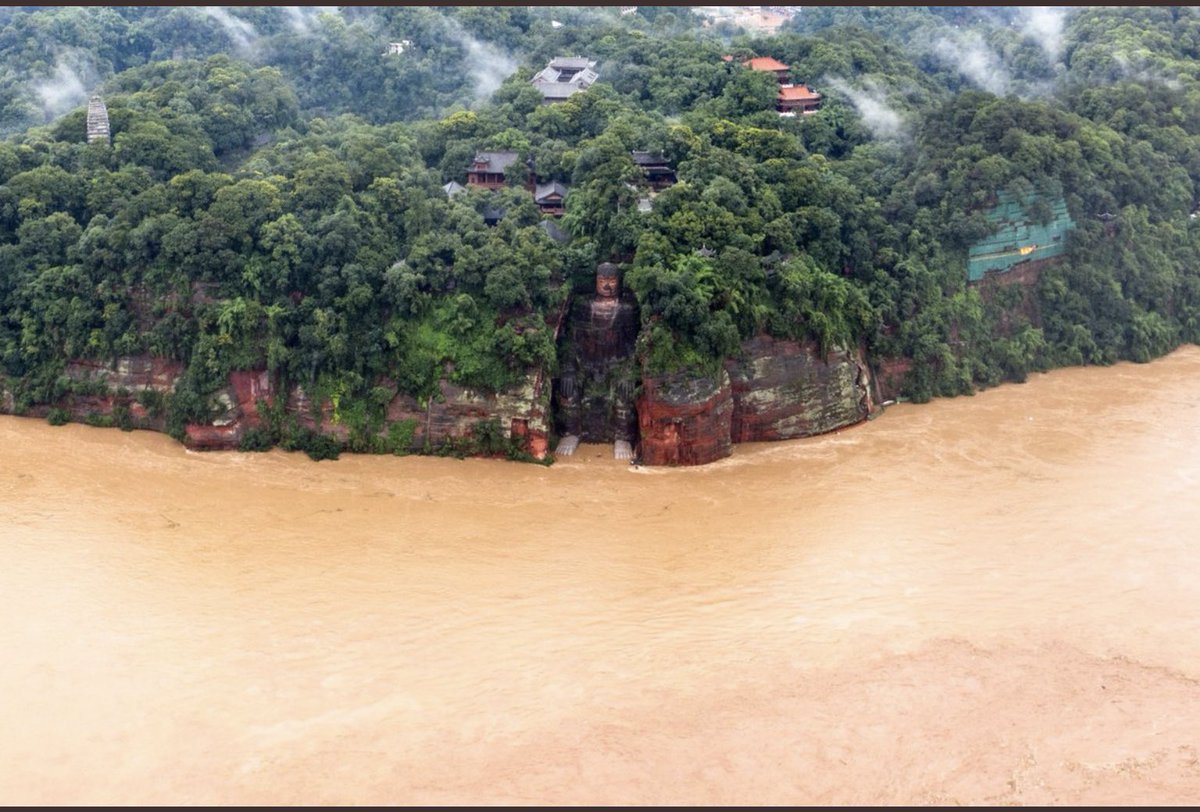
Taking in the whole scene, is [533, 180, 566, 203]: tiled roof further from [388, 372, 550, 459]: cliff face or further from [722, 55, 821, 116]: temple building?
[722, 55, 821, 116]: temple building

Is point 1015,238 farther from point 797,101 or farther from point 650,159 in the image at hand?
point 650,159

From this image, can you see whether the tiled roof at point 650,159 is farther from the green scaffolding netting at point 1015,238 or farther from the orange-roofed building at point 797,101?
the green scaffolding netting at point 1015,238

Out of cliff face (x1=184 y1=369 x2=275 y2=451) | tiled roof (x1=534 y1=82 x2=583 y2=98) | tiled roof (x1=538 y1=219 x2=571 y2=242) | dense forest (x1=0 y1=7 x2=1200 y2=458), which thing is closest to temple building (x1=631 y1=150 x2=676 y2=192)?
dense forest (x1=0 y1=7 x2=1200 y2=458)

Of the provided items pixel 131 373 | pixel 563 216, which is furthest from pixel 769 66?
pixel 131 373

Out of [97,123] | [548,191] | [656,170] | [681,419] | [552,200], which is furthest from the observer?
[548,191]

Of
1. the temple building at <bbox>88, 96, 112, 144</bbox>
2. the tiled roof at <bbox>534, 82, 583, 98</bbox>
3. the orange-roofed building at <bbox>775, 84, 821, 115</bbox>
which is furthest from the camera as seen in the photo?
the tiled roof at <bbox>534, 82, 583, 98</bbox>

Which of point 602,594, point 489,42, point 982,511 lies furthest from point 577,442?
point 489,42

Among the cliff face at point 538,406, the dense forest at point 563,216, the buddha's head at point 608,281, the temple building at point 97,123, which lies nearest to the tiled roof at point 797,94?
the dense forest at point 563,216
